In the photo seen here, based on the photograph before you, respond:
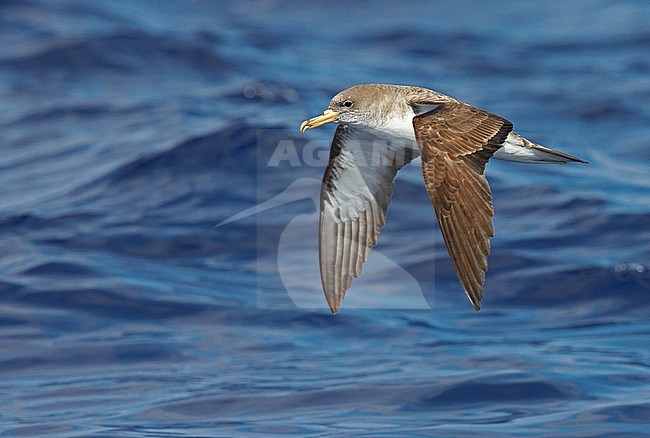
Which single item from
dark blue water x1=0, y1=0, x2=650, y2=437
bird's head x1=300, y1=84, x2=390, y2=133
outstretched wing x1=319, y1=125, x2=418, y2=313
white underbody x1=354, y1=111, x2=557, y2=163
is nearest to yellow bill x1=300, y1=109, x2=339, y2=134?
bird's head x1=300, y1=84, x2=390, y2=133

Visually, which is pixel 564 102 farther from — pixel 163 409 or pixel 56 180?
pixel 163 409

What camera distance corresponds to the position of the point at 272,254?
516 inches

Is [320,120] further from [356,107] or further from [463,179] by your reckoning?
[463,179]

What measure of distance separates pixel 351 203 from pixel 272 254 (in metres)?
3.96

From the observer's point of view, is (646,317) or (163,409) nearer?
(163,409)

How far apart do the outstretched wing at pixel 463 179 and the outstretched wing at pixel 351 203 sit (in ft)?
4.02

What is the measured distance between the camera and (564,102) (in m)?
18.3

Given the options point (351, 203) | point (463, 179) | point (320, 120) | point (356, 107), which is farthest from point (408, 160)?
point (463, 179)

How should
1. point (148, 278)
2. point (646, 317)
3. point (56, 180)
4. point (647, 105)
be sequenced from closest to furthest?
point (646, 317), point (148, 278), point (56, 180), point (647, 105)

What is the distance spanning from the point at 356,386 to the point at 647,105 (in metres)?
9.37

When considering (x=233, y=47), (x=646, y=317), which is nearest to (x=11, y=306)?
(x=646, y=317)

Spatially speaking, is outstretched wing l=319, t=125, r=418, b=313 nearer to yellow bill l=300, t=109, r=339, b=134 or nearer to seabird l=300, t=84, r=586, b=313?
seabird l=300, t=84, r=586, b=313

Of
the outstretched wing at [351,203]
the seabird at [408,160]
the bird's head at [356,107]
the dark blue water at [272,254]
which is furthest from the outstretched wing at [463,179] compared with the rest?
the dark blue water at [272,254]

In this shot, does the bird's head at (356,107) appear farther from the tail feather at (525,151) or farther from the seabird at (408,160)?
the tail feather at (525,151)
